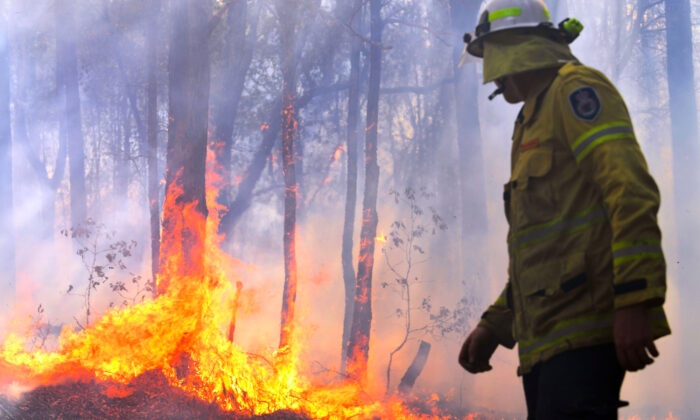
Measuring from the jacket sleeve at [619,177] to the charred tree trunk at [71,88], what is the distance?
16.3m

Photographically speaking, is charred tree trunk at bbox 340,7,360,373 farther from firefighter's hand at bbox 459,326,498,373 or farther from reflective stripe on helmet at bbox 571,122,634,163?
reflective stripe on helmet at bbox 571,122,634,163

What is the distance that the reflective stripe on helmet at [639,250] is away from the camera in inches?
65.4

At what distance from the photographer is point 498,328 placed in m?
2.42

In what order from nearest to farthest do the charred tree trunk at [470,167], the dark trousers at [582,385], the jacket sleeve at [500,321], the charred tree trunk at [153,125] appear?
the dark trousers at [582,385], the jacket sleeve at [500,321], the charred tree trunk at [470,167], the charred tree trunk at [153,125]

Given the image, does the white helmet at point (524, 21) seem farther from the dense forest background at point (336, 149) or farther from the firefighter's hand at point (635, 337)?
the dense forest background at point (336, 149)

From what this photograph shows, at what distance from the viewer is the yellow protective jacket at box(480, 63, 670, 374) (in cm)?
168

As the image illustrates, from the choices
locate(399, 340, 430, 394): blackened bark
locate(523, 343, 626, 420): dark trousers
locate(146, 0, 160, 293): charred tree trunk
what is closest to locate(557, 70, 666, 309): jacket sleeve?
locate(523, 343, 626, 420): dark trousers

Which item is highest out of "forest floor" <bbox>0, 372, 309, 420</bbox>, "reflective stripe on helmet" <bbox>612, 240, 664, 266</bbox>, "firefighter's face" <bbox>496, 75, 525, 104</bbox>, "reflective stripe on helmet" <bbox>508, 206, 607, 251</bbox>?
"firefighter's face" <bbox>496, 75, 525, 104</bbox>

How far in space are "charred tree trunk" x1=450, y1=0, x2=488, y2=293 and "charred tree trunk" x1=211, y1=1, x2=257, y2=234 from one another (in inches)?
197

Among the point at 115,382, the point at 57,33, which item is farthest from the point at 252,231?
the point at 115,382

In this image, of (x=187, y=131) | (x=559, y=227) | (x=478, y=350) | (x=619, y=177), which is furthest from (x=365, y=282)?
(x=619, y=177)

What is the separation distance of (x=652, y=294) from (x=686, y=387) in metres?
13.6

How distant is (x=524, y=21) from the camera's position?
2.32m

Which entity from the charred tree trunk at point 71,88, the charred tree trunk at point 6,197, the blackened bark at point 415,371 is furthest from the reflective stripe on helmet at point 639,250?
the charred tree trunk at point 71,88
